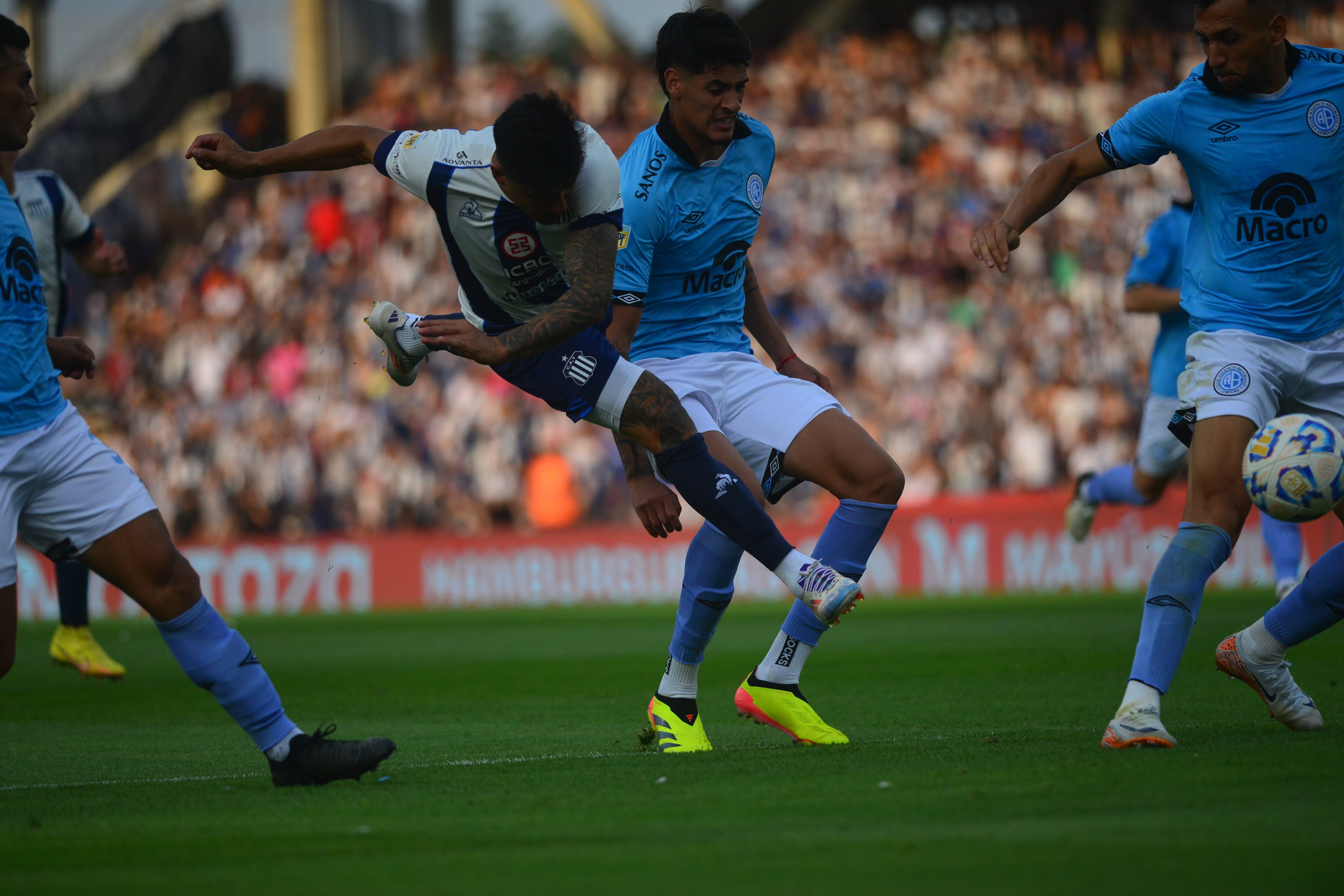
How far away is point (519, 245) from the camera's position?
4.98 meters

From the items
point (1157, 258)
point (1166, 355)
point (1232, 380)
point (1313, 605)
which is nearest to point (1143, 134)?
point (1232, 380)

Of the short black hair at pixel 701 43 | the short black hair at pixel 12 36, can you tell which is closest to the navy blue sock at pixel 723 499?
the short black hair at pixel 701 43

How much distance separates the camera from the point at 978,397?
17391 millimetres

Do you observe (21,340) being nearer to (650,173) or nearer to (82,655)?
(650,173)

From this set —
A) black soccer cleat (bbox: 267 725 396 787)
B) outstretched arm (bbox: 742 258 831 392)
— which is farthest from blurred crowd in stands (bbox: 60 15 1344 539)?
black soccer cleat (bbox: 267 725 396 787)

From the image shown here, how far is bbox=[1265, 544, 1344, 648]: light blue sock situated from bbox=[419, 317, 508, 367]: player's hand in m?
2.76

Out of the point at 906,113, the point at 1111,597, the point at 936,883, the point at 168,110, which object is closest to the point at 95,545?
the point at 936,883

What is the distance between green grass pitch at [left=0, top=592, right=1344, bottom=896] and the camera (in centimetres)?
307

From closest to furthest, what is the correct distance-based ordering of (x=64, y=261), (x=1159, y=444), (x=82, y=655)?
→ (x=64, y=261) → (x=82, y=655) → (x=1159, y=444)

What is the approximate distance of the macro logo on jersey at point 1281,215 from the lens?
4.82m

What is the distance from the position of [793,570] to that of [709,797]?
3.69 feet

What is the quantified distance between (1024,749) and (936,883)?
72.5 inches

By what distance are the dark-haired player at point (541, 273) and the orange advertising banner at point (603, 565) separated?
443 inches

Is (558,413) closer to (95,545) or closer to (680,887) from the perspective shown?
(95,545)
